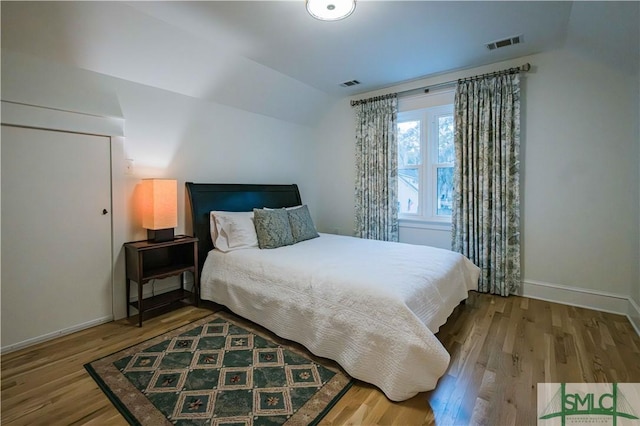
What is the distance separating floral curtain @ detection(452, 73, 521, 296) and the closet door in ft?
12.5

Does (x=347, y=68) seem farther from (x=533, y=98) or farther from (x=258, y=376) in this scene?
(x=258, y=376)

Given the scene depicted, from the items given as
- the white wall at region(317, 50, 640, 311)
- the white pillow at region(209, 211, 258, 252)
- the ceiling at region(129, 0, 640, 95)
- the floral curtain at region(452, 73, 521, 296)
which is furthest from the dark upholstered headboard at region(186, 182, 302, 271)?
the white wall at region(317, 50, 640, 311)

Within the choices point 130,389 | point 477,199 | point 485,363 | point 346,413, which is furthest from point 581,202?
point 130,389

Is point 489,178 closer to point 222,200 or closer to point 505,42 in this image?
point 505,42

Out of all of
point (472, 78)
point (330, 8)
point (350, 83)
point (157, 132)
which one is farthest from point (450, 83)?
point (157, 132)

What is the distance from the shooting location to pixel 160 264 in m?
3.04

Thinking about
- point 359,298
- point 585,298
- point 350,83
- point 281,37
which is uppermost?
point 350,83

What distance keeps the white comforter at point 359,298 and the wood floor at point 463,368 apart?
194mm

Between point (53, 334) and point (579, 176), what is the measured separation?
202 inches

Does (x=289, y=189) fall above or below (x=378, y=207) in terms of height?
above

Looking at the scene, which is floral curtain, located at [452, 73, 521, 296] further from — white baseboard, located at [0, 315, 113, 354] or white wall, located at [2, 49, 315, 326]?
white baseboard, located at [0, 315, 113, 354]

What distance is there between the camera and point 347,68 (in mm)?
3459

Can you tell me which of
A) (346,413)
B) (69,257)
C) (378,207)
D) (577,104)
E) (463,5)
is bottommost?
(346,413)

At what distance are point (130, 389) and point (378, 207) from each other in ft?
11.0
